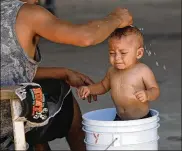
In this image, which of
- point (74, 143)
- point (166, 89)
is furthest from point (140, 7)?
point (74, 143)

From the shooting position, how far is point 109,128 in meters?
3.46

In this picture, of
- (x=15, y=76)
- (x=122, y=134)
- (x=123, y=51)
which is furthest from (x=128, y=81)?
(x=15, y=76)

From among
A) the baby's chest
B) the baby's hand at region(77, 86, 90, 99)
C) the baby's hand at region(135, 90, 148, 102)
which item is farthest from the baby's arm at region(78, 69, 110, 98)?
the baby's hand at region(135, 90, 148, 102)

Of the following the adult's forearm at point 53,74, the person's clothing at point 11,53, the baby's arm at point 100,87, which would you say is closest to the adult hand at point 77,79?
the adult's forearm at point 53,74

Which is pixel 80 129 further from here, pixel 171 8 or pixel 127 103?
pixel 171 8

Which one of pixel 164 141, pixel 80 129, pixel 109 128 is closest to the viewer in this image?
pixel 109 128

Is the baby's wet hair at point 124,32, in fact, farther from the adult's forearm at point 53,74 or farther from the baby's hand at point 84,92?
the adult's forearm at point 53,74

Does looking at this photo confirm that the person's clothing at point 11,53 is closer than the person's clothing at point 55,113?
Yes

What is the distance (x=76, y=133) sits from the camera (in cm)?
419

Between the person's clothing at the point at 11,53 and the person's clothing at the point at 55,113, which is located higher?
the person's clothing at the point at 11,53

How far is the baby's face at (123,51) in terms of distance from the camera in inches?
147

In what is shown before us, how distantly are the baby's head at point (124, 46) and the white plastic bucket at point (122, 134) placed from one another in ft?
1.20

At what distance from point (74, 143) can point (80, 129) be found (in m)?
0.11

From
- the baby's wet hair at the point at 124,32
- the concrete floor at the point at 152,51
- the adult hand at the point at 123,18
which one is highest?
the adult hand at the point at 123,18
